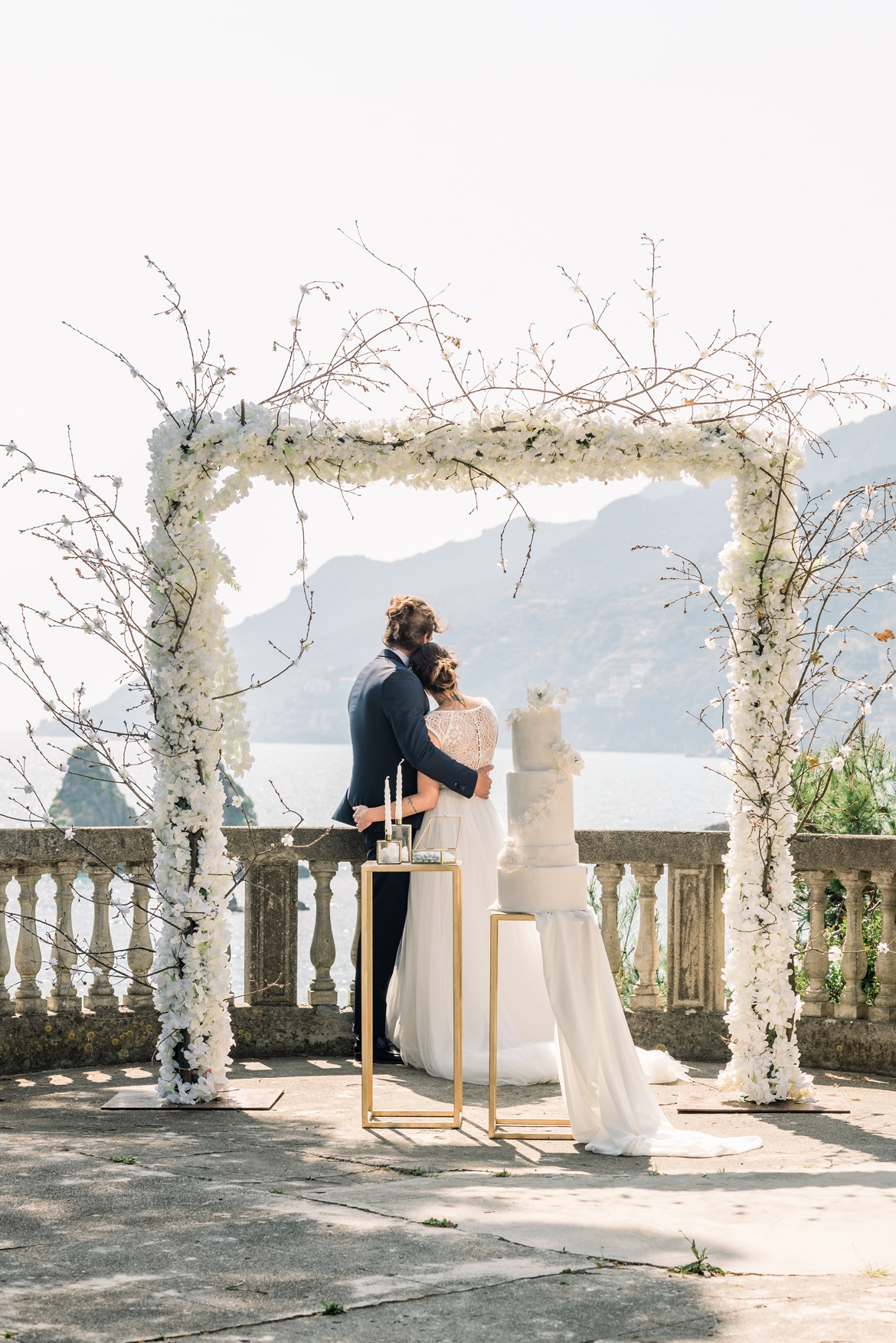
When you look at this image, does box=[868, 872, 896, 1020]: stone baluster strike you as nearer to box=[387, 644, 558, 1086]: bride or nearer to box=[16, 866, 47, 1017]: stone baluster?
box=[387, 644, 558, 1086]: bride

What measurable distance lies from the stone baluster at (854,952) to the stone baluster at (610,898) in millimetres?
1169

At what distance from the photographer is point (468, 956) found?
22.7ft

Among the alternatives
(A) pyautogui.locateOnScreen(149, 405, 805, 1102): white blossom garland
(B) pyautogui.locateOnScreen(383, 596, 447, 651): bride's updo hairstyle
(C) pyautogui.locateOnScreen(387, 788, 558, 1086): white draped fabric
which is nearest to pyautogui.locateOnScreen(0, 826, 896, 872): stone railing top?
(C) pyautogui.locateOnScreen(387, 788, 558, 1086): white draped fabric

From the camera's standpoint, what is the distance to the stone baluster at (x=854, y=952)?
7227mm

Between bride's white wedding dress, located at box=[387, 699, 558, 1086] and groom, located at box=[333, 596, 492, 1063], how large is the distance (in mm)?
95

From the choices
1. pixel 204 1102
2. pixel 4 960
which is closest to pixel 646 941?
pixel 204 1102

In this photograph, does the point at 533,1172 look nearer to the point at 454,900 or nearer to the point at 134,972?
the point at 454,900

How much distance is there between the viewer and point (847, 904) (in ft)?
23.8

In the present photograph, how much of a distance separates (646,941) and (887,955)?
4.07 ft

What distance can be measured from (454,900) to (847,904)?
8.22 ft

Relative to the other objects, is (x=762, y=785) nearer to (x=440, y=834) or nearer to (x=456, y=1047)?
(x=440, y=834)

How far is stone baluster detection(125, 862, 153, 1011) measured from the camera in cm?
725

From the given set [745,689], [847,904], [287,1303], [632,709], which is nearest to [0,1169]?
[287,1303]

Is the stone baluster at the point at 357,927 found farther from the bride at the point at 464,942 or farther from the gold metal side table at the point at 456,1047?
the gold metal side table at the point at 456,1047
